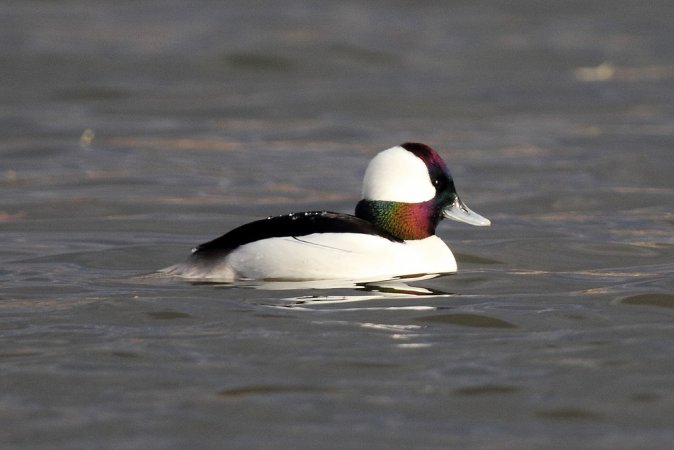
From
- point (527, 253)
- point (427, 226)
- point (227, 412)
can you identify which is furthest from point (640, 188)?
point (227, 412)

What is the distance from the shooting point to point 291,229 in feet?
27.6

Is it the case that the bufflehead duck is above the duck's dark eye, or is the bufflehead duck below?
below

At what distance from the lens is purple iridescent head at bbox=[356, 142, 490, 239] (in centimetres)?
865

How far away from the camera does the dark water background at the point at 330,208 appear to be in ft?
20.0

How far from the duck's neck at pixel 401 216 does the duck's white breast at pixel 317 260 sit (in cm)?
22

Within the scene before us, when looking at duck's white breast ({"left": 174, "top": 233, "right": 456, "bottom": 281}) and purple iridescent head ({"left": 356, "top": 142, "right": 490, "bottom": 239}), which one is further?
purple iridescent head ({"left": 356, "top": 142, "right": 490, "bottom": 239})

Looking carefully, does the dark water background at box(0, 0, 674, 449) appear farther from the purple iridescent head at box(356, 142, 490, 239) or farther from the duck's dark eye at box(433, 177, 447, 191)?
the duck's dark eye at box(433, 177, 447, 191)

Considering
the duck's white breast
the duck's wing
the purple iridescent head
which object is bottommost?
→ the duck's white breast

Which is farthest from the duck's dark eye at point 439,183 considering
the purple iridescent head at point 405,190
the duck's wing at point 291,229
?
the duck's wing at point 291,229

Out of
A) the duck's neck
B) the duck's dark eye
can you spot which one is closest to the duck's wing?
the duck's neck

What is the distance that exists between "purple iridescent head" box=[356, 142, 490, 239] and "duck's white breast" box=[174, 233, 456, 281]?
0.79 ft

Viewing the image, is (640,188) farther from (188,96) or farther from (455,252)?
(188,96)

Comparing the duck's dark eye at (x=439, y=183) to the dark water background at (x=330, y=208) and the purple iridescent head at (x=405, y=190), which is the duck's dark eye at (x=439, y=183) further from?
the dark water background at (x=330, y=208)

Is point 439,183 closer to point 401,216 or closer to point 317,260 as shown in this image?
point 401,216
